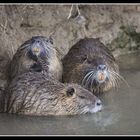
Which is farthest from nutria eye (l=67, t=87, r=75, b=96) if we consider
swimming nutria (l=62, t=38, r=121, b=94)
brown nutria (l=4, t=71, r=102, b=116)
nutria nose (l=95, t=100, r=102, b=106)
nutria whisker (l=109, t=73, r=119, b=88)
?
nutria whisker (l=109, t=73, r=119, b=88)

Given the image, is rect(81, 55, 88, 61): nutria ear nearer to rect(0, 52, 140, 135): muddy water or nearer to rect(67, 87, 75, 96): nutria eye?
rect(0, 52, 140, 135): muddy water

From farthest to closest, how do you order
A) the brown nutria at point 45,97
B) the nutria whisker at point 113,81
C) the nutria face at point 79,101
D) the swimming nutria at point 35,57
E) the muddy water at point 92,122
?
the nutria whisker at point 113,81, the swimming nutria at point 35,57, the nutria face at point 79,101, the brown nutria at point 45,97, the muddy water at point 92,122

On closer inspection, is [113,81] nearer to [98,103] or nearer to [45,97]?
[98,103]

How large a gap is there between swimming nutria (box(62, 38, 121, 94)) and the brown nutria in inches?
17.5

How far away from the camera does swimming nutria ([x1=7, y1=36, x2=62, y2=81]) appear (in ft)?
22.0

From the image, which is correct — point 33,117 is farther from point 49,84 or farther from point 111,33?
point 111,33

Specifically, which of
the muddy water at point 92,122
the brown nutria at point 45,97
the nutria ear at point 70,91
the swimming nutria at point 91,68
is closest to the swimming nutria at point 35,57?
the swimming nutria at point 91,68

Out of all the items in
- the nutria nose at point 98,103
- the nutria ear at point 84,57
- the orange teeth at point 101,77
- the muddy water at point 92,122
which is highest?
the nutria ear at point 84,57

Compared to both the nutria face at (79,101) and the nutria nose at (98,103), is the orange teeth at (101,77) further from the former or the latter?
the nutria nose at (98,103)

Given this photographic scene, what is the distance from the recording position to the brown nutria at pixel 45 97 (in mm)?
6091

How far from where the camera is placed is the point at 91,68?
692cm

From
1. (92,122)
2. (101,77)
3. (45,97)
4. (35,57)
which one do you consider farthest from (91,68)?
(92,122)

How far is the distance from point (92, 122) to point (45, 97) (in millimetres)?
574

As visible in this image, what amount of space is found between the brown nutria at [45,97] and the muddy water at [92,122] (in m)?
0.10
